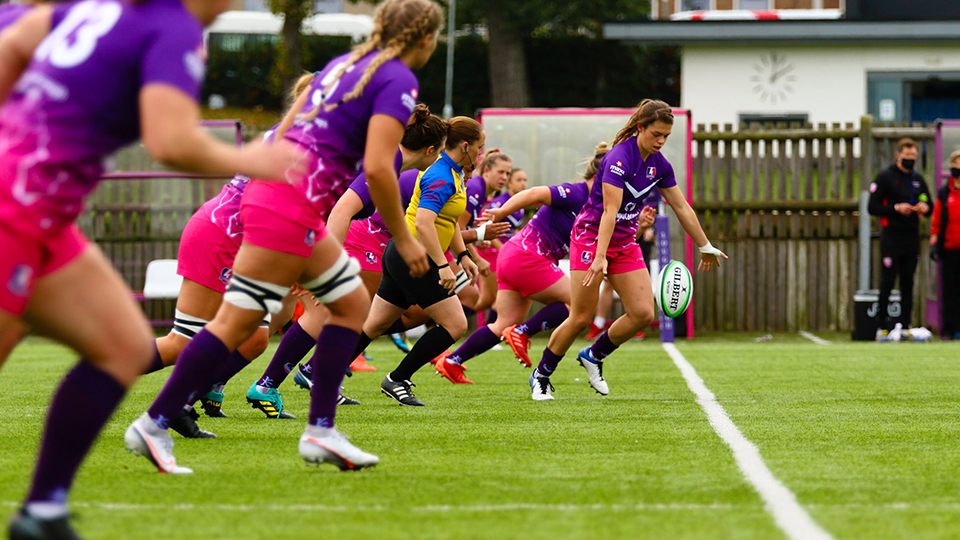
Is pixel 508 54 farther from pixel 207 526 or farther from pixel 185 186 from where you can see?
pixel 207 526

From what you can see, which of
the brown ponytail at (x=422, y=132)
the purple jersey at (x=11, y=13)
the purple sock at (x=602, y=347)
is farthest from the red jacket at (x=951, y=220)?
the purple jersey at (x=11, y=13)

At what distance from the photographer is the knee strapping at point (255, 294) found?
14.3 feet

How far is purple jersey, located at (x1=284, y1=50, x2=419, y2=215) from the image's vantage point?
4309mm

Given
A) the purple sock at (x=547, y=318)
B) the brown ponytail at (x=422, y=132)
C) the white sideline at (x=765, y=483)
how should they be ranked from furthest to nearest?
the purple sock at (x=547, y=318) < the brown ponytail at (x=422, y=132) < the white sideline at (x=765, y=483)

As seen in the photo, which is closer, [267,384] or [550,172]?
[267,384]

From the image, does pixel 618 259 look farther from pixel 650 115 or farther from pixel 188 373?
pixel 188 373

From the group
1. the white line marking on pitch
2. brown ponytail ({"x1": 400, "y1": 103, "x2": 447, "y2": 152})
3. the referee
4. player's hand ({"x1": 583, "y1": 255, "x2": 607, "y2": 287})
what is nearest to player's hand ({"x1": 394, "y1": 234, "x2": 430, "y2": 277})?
the white line marking on pitch

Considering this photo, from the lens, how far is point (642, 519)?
3.72 metres

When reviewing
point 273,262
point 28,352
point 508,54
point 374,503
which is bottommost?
point 28,352

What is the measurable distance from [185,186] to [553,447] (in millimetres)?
10642

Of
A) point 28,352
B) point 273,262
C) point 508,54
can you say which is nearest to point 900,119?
point 508,54

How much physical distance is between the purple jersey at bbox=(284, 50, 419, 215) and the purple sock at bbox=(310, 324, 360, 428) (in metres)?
0.49

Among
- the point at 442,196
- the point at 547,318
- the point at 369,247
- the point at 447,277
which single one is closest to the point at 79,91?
the point at 447,277

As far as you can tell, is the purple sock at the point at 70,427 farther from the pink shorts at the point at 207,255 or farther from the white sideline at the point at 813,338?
the white sideline at the point at 813,338
